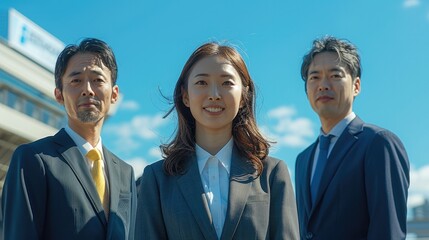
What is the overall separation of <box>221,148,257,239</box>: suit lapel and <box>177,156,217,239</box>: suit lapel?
0.08 m

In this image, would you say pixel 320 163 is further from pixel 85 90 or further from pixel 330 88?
pixel 85 90

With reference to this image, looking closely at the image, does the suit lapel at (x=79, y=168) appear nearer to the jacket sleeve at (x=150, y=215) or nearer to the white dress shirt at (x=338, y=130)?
the jacket sleeve at (x=150, y=215)

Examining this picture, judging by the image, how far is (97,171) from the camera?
3.81 metres

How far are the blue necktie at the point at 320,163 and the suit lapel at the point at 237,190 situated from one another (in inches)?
27.0

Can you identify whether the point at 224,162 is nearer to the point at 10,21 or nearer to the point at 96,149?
the point at 96,149

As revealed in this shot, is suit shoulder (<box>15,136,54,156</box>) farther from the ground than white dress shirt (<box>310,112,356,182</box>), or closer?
closer

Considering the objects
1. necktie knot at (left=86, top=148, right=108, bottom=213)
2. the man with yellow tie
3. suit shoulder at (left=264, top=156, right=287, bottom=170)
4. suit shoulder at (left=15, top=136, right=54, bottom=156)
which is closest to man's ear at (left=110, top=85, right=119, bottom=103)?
the man with yellow tie

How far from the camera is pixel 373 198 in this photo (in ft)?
11.5

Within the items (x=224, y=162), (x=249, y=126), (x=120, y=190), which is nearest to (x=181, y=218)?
(x=224, y=162)

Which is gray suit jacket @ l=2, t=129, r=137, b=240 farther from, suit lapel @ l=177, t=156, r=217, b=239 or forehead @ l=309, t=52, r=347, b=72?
forehead @ l=309, t=52, r=347, b=72

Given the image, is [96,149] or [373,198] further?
[96,149]

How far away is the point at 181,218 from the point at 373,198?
112 cm

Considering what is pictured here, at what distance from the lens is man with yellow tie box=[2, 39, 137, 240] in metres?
3.48

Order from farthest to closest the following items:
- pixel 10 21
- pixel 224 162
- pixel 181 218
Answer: pixel 10 21 → pixel 224 162 → pixel 181 218
